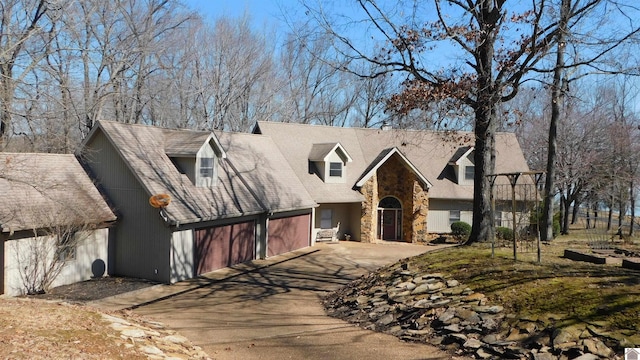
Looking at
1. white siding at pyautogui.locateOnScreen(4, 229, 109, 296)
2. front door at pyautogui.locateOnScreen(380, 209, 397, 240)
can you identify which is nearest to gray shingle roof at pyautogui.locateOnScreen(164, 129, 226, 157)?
white siding at pyautogui.locateOnScreen(4, 229, 109, 296)

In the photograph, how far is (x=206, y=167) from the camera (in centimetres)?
2119

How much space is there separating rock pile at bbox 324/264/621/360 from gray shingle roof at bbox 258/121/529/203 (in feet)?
47.4

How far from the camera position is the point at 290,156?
94.0 feet

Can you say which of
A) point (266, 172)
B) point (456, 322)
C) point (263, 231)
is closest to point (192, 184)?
point (263, 231)

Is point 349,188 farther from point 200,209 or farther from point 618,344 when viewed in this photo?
point 618,344

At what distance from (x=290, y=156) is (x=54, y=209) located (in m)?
14.2

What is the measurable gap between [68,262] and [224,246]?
19.5 ft

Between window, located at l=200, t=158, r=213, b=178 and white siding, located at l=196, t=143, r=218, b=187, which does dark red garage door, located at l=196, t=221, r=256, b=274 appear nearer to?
white siding, located at l=196, t=143, r=218, b=187

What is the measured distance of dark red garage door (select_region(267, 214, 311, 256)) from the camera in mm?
24156

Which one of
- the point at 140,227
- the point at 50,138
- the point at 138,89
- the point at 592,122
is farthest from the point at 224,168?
the point at 592,122

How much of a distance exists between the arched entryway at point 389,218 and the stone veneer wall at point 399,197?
38 cm

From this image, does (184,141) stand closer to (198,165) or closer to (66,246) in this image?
(198,165)

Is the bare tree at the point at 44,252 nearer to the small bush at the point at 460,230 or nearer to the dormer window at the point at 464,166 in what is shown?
the small bush at the point at 460,230

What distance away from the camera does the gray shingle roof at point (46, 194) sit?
15531 millimetres
